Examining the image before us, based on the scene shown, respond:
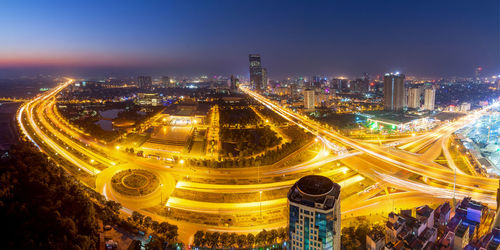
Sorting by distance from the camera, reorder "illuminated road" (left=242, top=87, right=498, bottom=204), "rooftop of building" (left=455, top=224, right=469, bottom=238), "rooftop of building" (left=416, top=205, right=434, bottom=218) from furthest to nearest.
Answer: "illuminated road" (left=242, top=87, right=498, bottom=204) → "rooftop of building" (left=416, top=205, right=434, bottom=218) → "rooftop of building" (left=455, top=224, right=469, bottom=238)

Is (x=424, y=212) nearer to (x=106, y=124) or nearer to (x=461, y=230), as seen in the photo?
(x=461, y=230)

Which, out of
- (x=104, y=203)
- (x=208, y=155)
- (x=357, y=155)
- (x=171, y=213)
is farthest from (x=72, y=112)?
(x=357, y=155)

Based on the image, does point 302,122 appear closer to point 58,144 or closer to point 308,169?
point 308,169

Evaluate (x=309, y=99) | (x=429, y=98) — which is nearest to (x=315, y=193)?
(x=309, y=99)

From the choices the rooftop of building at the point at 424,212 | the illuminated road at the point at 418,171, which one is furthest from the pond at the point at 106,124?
the rooftop of building at the point at 424,212

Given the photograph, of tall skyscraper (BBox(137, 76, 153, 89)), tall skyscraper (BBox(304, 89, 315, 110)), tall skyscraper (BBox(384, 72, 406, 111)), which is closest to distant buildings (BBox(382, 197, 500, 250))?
tall skyscraper (BBox(384, 72, 406, 111))

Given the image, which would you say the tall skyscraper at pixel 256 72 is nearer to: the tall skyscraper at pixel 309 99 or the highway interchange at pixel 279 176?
the tall skyscraper at pixel 309 99

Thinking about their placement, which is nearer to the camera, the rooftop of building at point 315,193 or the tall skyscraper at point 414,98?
the rooftop of building at point 315,193

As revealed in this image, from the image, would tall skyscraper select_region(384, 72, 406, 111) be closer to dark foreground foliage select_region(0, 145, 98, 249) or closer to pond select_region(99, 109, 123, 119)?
pond select_region(99, 109, 123, 119)
